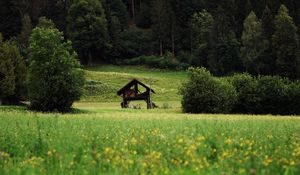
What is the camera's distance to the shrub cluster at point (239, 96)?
51.3 metres

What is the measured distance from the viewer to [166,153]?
1115cm

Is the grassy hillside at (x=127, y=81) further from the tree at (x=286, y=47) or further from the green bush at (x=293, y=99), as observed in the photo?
the green bush at (x=293, y=99)

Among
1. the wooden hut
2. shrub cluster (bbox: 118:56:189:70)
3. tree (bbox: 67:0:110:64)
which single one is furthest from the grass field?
tree (bbox: 67:0:110:64)

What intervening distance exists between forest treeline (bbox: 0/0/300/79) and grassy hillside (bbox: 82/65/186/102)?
664 cm

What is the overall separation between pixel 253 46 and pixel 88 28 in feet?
→ 115

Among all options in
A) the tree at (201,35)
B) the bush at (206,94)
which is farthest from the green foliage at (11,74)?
the tree at (201,35)

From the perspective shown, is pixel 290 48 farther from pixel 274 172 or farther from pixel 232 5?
pixel 274 172

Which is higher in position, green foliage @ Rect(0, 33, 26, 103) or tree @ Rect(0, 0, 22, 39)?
tree @ Rect(0, 0, 22, 39)

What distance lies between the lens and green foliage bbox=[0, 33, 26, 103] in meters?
53.2

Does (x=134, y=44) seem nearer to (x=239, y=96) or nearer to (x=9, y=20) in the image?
(x=9, y=20)

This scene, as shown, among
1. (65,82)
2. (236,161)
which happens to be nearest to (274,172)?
(236,161)

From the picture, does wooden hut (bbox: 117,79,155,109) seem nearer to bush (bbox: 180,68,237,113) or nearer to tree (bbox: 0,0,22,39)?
bush (bbox: 180,68,237,113)

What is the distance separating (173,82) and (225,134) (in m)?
68.2

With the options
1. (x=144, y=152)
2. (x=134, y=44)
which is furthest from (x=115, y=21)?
(x=144, y=152)
